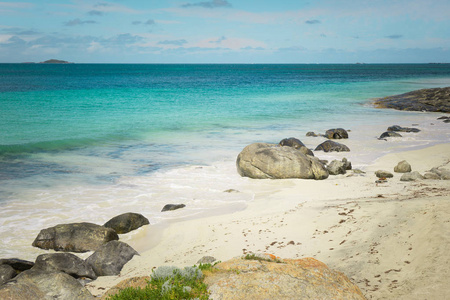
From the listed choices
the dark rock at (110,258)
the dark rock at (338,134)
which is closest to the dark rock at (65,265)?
the dark rock at (110,258)

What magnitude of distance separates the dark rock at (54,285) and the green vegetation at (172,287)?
1623 millimetres

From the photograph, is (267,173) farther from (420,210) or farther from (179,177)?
(420,210)

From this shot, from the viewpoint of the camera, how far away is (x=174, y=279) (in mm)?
4840

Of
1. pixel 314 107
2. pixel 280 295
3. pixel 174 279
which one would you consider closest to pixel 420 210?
pixel 280 295

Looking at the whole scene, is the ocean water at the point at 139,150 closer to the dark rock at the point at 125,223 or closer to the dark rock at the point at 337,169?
the dark rock at the point at 125,223

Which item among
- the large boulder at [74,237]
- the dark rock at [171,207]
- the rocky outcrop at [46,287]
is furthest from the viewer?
the dark rock at [171,207]

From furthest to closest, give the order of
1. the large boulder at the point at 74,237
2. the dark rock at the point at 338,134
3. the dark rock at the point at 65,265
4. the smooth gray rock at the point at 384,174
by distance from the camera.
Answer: the dark rock at the point at 338,134
the smooth gray rock at the point at 384,174
the large boulder at the point at 74,237
the dark rock at the point at 65,265

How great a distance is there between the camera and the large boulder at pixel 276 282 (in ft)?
14.9

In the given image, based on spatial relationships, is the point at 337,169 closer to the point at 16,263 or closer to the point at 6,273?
the point at 16,263

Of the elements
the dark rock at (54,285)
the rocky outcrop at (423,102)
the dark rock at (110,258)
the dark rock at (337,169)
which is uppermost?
the rocky outcrop at (423,102)

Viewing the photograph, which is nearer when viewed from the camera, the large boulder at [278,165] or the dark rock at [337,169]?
the large boulder at [278,165]

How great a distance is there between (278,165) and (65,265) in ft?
27.9

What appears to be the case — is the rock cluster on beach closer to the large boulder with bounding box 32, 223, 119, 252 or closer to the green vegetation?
the large boulder with bounding box 32, 223, 119, 252

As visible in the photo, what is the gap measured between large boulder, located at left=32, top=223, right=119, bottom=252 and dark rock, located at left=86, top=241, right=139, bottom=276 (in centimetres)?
86
